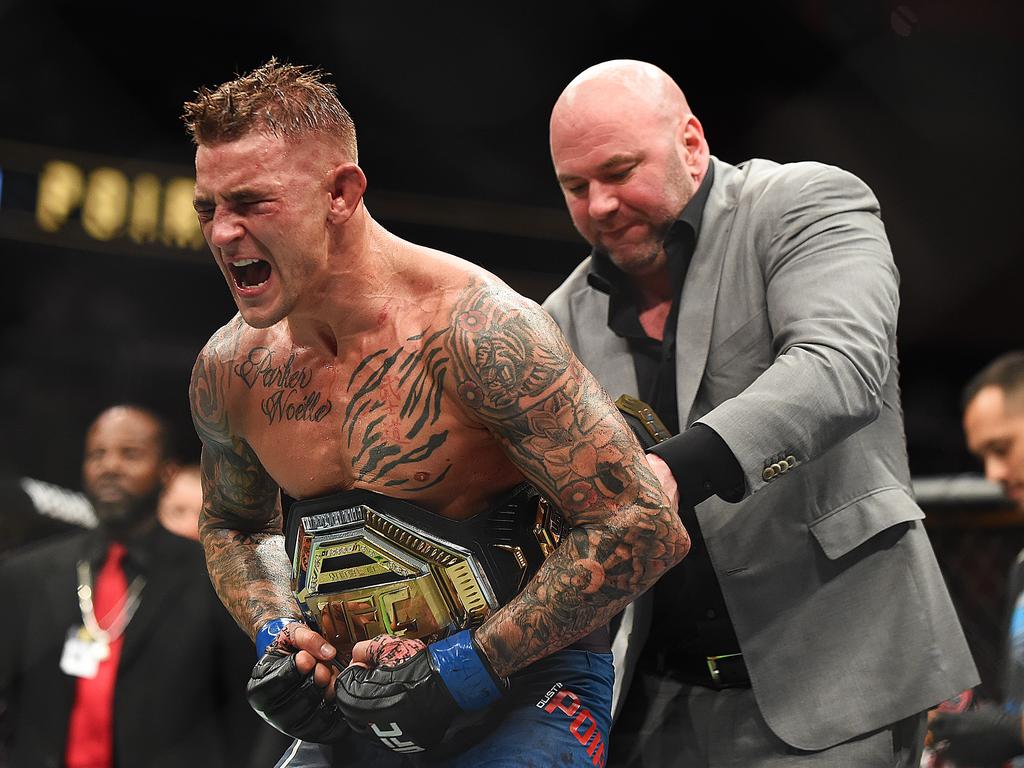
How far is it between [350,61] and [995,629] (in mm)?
3179

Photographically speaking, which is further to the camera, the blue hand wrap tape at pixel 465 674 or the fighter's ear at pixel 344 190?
the fighter's ear at pixel 344 190

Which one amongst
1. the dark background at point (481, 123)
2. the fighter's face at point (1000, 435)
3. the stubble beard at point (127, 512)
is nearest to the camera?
the fighter's face at point (1000, 435)

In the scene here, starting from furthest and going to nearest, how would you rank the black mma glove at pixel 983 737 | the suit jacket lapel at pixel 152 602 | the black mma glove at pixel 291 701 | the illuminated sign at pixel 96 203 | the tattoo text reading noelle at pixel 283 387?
the illuminated sign at pixel 96 203
the suit jacket lapel at pixel 152 602
the black mma glove at pixel 983 737
the tattoo text reading noelle at pixel 283 387
the black mma glove at pixel 291 701

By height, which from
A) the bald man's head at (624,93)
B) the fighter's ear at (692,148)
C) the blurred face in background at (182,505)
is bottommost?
the blurred face in background at (182,505)

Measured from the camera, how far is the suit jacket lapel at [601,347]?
79.0 inches

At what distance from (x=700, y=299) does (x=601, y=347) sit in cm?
22

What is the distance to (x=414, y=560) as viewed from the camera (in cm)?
149

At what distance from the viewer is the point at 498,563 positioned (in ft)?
5.00

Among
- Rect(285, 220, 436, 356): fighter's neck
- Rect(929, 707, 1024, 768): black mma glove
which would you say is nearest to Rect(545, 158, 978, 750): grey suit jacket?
Rect(285, 220, 436, 356): fighter's neck

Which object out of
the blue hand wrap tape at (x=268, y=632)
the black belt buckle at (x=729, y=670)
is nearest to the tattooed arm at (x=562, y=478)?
the blue hand wrap tape at (x=268, y=632)

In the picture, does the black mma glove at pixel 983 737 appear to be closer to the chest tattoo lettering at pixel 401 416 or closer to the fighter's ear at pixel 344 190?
the chest tattoo lettering at pixel 401 416

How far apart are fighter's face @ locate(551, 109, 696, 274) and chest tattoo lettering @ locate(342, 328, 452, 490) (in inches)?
22.8

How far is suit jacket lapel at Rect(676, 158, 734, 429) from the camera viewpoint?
1.87m

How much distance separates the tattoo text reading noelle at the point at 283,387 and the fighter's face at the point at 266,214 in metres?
0.14
